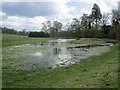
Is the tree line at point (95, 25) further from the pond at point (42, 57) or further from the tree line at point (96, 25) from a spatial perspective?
the pond at point (42, 57)

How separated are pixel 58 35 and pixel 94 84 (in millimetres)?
105043

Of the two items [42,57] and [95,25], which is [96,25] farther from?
[42,57]

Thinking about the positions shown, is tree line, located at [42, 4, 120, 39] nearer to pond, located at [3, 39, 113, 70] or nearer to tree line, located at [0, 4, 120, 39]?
tree line, located at [0, 4, 120, 39]

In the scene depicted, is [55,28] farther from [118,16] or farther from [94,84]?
[94,84]

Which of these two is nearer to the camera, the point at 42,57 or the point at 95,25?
the point at 42,57

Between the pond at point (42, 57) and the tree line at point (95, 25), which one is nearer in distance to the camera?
the pond at point (42, 57)

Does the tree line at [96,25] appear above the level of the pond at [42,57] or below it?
above

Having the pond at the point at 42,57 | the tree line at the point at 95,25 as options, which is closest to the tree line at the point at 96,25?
the tree line at the point at 95,25

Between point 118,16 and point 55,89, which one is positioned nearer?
point 55,89

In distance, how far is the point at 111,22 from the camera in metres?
68.8

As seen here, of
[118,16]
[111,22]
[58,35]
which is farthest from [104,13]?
[58,35]

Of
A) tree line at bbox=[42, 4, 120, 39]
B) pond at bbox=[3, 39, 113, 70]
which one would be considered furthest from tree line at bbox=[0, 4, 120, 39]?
pond at bbox=[3, 39, 113, 70]

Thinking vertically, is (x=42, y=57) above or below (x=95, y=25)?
below

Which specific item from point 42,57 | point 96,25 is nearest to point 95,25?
point 96,25
